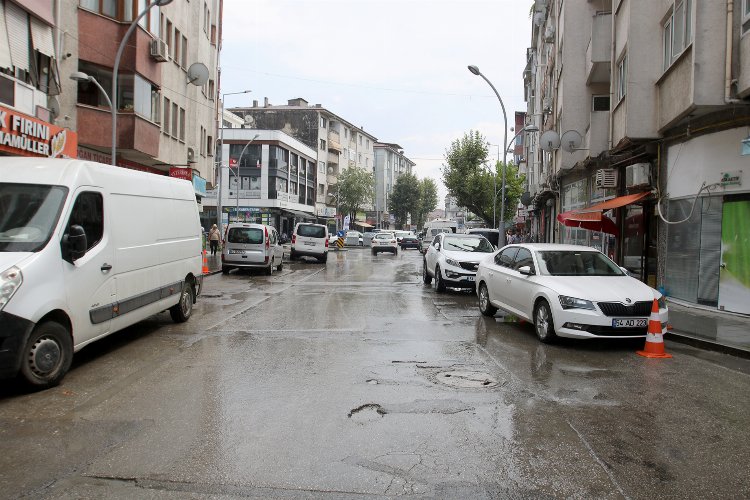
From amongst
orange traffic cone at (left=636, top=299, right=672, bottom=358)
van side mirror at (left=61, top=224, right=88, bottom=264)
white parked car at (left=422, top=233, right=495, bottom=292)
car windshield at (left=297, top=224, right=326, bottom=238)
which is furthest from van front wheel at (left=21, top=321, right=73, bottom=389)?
car windshield at (left=297, top=224, right=326, bottom=238)

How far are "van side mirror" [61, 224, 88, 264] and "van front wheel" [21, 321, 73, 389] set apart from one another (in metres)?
0.75

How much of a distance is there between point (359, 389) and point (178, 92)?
74.6ft

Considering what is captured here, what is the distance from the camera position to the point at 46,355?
5.99m

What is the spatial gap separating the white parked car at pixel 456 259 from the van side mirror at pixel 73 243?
1068 cm

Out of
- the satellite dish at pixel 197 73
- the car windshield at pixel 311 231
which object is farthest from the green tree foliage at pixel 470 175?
the satellite dish at pixel 197 73

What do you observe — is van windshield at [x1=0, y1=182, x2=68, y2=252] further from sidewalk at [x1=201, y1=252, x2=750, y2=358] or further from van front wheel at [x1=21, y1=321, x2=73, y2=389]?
sidewalk at [x1=201, y1=252, x2=750, y2=358]

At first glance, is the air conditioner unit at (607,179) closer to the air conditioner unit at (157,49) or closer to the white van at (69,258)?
the white van at (69,258)

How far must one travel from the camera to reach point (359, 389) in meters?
6.21

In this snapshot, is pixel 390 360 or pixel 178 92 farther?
pixel 178 92

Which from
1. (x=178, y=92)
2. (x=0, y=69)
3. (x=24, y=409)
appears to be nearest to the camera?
(x=24, y=409)

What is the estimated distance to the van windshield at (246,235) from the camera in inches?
856

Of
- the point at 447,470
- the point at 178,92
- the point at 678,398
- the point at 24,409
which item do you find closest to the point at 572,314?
the point at 678,398

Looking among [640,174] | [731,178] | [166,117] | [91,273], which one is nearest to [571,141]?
[640,174]

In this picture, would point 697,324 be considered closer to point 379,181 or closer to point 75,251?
point 75,251
